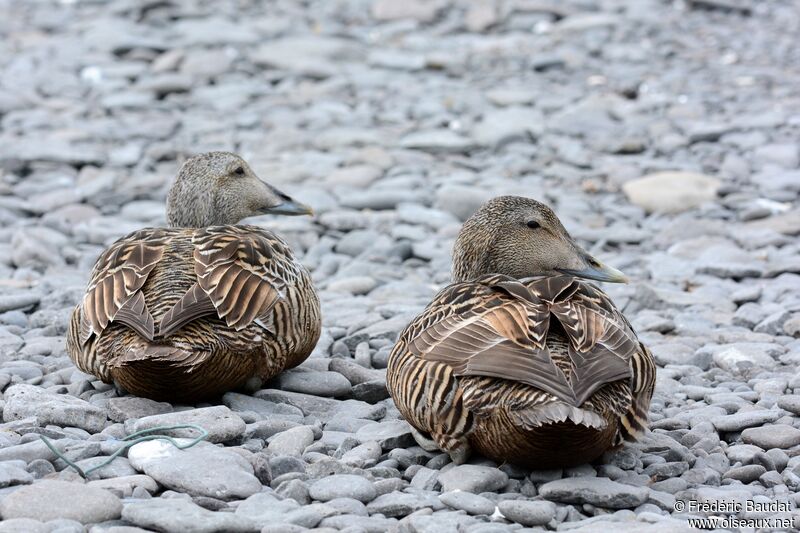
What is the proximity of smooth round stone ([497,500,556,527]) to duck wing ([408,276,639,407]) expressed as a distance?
0.41m

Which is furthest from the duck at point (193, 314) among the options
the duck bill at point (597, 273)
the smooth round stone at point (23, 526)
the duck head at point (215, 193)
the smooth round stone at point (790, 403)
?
the smooth round stone at point (790, 403)

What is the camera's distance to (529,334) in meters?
4.62

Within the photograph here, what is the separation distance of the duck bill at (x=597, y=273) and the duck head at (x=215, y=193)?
5.99 ft

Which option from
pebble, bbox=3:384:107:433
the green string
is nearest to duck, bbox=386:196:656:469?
the green string

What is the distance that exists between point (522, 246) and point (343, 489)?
1917mm

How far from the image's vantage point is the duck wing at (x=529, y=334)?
4.45m

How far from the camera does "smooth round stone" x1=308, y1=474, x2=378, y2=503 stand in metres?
4.56

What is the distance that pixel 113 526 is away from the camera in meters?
4.12

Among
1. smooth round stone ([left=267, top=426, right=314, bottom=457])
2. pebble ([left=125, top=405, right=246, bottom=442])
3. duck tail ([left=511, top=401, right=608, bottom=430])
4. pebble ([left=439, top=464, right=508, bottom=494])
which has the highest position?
duck tail ([left=511, top=401, right=608, bottom=430])

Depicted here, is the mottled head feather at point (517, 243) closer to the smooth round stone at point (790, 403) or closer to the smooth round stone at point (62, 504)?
the smooth round stone at point (790, 403)

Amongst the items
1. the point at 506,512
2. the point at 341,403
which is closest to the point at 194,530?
the point at 506,512

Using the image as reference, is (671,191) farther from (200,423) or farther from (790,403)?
(200,423)

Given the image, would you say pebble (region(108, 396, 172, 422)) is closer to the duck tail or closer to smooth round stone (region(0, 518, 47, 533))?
smooth round stone (region(0, 518, 47, 533))

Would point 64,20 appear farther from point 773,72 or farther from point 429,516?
point 429,516
